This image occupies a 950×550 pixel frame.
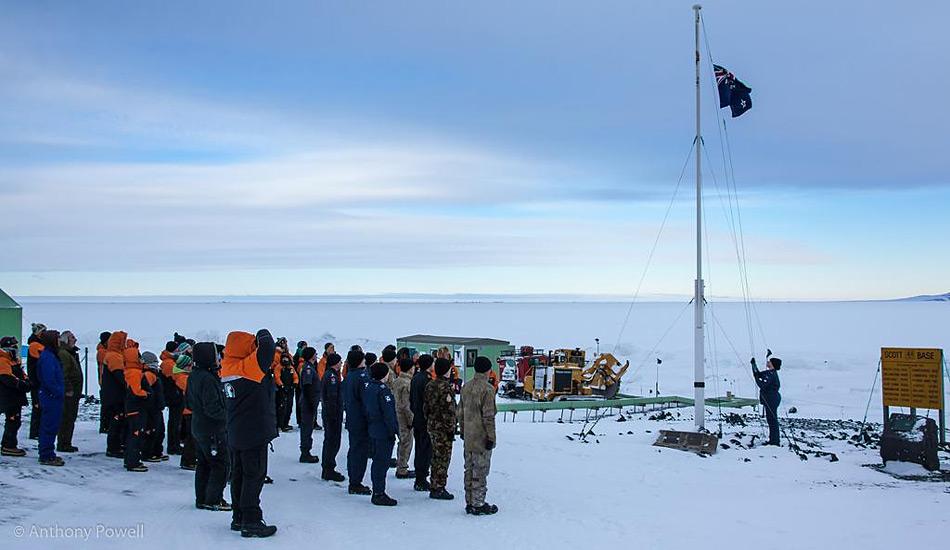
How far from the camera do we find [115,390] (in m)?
10.6

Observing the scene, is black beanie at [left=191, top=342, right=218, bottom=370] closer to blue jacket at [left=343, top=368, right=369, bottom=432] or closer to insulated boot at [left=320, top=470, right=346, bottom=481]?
blue jacket at [left=343, top=368, right=369, bottom=432]

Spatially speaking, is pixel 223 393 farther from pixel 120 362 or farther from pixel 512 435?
pixel 512 435

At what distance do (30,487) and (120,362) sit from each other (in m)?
2.34

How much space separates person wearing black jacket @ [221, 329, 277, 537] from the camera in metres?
7.20

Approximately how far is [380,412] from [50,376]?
4326mm

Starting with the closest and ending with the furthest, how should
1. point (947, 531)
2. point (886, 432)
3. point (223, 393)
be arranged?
point (223, 393) < point (947, 531) < point (886, 432)

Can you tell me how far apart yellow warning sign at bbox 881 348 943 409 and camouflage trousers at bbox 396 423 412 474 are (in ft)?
26.5

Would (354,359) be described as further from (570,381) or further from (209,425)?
(570,381)

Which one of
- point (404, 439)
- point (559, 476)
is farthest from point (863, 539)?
point (404, 439)

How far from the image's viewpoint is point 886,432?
12.5 metres

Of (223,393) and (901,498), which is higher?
(223,393)

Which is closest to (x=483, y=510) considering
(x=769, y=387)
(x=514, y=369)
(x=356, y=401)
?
(x=356, y=401)

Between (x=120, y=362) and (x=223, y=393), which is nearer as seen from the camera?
(x=223, y=393)

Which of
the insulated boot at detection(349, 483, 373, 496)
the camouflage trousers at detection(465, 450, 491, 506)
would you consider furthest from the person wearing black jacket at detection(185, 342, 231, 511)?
the camouflage trousers at detection(465, 450, 491, 506)
